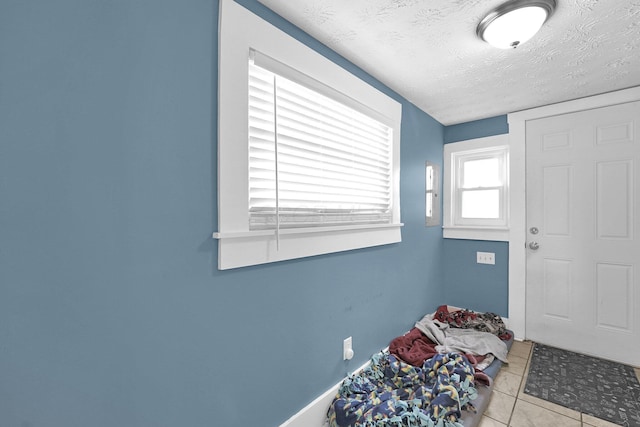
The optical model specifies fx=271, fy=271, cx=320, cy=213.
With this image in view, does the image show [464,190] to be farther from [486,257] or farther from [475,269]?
[475,269]

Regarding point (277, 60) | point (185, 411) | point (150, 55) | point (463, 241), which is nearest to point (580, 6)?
point (277, 60)

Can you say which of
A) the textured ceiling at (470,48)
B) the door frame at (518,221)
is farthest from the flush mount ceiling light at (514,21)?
the door frame at (518,221)

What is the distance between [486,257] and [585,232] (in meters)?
0.82

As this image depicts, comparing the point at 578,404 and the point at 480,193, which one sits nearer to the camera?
the point at 578,404

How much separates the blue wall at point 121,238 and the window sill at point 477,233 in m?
2.40

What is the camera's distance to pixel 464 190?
309cm

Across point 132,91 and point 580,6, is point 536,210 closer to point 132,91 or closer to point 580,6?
point 580,6

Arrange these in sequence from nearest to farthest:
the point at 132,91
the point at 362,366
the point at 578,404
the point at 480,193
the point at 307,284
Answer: the point at 132,91 → the point at 307,284 → the point at 578,404 → the point at 362,366 → the point at 480,193

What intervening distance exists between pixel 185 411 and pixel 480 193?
3175 mm

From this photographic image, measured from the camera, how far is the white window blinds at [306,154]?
131cm

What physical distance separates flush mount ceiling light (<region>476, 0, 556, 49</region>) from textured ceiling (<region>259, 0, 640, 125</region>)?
56 mm

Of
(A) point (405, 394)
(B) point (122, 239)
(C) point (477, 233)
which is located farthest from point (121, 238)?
(C) point (477, 233)

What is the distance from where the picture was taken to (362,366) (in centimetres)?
194

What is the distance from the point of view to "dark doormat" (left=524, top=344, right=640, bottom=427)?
1707mm
